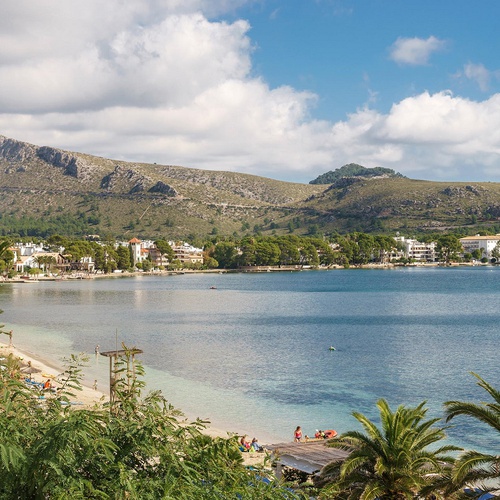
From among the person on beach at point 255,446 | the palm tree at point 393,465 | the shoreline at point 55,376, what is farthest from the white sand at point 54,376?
the palm tree at point 393,465

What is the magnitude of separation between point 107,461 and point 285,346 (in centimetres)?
5153

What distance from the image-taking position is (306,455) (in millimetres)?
21641

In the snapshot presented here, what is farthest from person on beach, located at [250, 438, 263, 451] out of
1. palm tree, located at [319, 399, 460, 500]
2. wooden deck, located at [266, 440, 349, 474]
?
palm tree, located at [319, 399, 460, 500]

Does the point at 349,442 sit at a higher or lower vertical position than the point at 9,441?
lower

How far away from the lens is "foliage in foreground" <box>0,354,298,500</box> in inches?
392

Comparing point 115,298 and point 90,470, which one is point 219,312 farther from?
point 90,470

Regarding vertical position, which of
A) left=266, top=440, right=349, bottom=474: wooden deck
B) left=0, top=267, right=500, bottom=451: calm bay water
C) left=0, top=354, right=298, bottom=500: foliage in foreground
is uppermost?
left=0, top=354, right=298, bottom=500: foliage in foreground

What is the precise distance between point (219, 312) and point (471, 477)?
255ft

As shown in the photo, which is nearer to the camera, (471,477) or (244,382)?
(471,477)

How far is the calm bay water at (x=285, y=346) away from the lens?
3809 centimetres

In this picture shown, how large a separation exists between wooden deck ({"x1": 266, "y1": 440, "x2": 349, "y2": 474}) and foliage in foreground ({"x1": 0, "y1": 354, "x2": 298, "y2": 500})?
8.53 m

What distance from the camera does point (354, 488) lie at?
675 inches

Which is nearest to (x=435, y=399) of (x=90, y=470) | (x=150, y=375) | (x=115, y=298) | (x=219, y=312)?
(x=150, y=375)

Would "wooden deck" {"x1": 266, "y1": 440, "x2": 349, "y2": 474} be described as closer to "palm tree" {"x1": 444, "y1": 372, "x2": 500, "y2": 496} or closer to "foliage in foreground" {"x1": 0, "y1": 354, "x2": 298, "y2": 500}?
"palm tree" {"x1": 444, "y1": 372, "x2": 500, "y2": 496}
